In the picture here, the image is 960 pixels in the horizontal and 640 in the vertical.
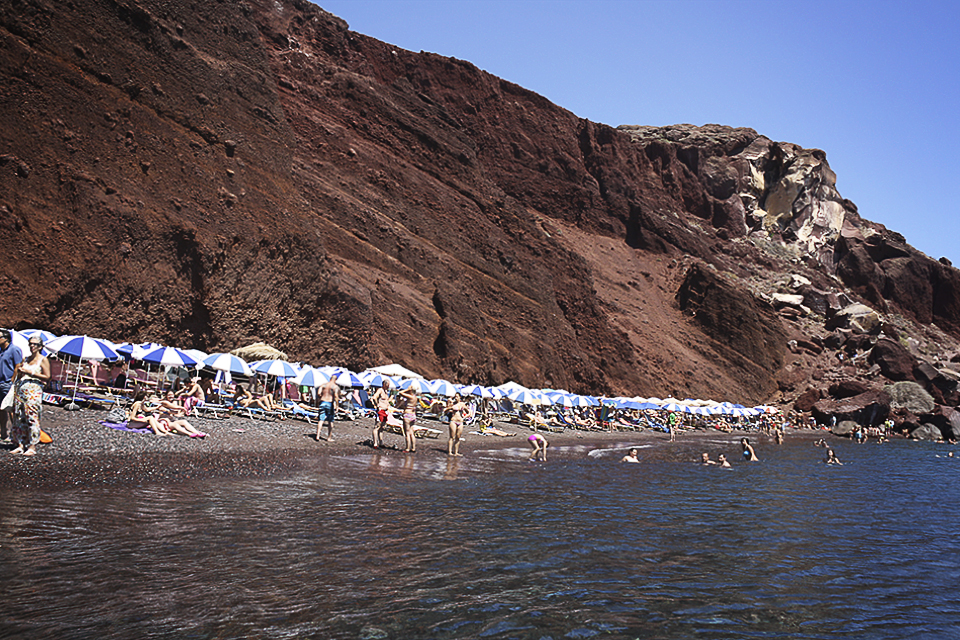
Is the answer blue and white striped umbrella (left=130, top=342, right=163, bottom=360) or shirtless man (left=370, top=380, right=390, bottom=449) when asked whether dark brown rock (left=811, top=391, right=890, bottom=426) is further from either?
blue and white striped umbrella (left=130, top=342, right=163, bottom=360)

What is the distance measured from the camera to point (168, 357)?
1838 cm

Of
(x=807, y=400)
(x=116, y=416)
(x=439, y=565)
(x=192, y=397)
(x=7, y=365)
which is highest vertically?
(x=807, y=400)

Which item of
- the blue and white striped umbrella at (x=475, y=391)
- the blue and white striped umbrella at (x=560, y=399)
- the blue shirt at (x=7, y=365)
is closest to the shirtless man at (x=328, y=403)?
the blue shirt at (x=7, y=365)

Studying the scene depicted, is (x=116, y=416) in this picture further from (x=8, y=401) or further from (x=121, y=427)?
(x=8, y=401)

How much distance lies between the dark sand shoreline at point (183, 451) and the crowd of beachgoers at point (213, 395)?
415mm

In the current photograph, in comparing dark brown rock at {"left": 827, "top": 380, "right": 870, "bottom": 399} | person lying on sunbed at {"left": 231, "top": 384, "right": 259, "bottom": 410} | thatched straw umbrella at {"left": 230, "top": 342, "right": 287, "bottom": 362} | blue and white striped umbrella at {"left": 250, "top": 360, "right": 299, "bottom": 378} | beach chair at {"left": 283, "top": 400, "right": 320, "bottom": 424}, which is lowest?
beach chair at {"left": 283, "top": 400, "right": 320, "bottom": 424}

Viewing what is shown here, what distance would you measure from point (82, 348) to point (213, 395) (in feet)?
15.6

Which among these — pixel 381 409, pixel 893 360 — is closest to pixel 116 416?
pixel 381 409

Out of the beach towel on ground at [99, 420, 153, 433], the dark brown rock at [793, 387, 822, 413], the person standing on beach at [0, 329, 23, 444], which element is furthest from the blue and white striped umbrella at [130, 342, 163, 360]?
the dark brown rock at [793, 387, 822, 413]

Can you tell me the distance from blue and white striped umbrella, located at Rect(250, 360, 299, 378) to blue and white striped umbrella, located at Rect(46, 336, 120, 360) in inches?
190

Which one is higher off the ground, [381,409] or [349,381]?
[349,381]

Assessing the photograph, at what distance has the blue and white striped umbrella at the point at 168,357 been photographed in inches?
719

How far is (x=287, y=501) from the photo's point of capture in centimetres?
874

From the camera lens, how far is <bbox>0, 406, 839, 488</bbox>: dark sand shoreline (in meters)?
8.91
